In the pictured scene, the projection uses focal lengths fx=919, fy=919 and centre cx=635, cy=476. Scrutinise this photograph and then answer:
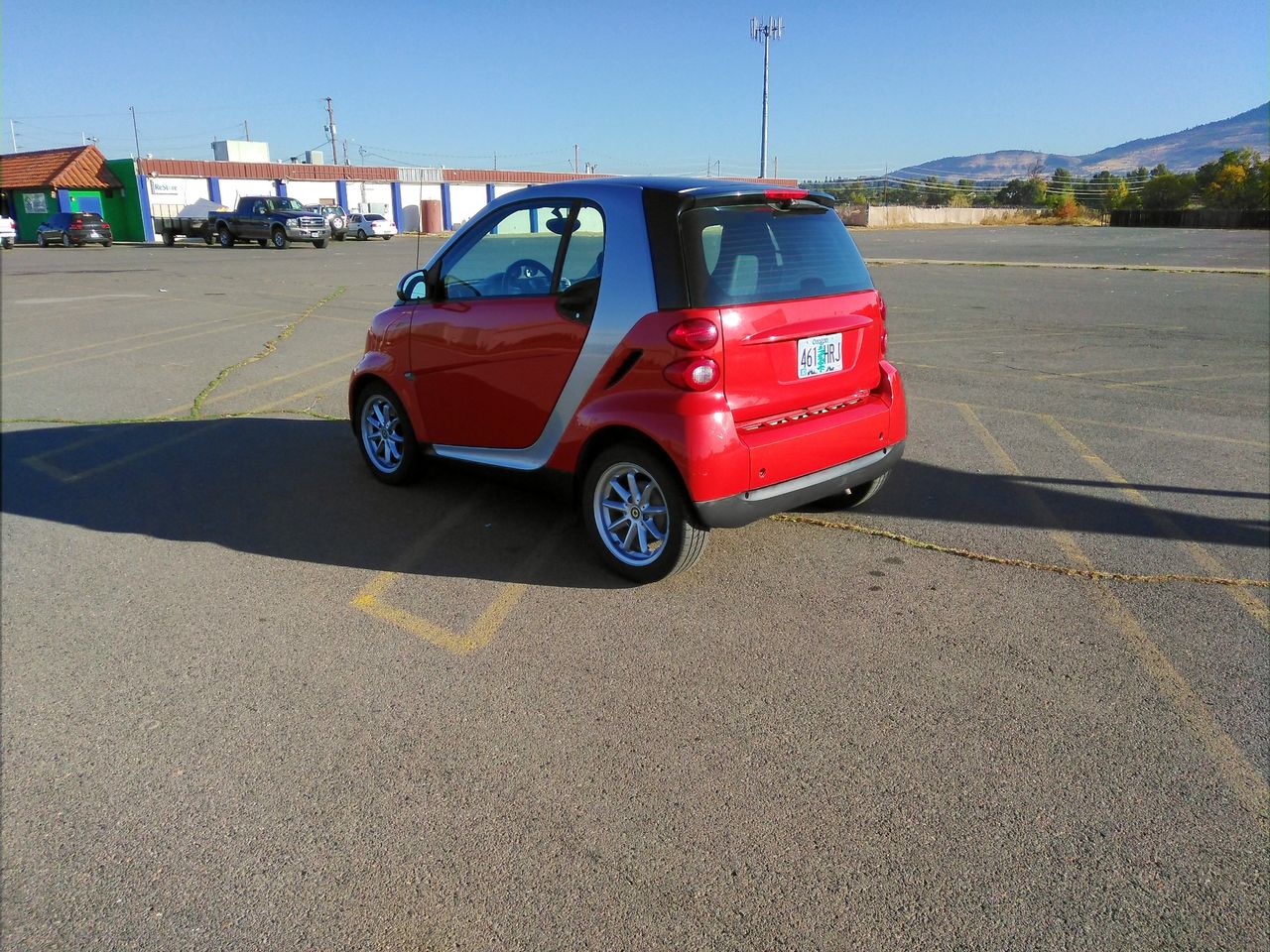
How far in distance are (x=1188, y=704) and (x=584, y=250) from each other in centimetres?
319

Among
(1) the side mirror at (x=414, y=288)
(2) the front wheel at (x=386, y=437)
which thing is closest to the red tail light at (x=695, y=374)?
(1) the side mirror at (x=414, y=288)

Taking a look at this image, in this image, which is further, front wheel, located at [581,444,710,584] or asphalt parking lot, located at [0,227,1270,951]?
front wheel, located at [581,444,710,584]

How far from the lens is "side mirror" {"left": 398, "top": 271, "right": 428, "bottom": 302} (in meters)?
5.40

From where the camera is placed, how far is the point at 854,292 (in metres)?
4.66

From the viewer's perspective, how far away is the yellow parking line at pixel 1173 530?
4273mm

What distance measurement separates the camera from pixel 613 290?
424cm

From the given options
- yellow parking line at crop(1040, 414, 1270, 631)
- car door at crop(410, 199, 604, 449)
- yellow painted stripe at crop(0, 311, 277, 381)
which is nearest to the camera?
yellow parking line at crop(1040, 414, 1270, 631)

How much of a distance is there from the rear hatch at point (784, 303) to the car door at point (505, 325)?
61cm

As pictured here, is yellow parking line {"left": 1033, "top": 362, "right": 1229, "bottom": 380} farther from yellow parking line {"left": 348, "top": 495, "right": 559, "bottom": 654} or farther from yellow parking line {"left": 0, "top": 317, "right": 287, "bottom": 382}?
yellow parking line {"left": 0, "top": 317, "right": 287, "bottom": 382}

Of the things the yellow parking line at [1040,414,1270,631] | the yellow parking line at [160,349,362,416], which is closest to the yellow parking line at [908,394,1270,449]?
the yellow parking line at [1040,414,1270,631]

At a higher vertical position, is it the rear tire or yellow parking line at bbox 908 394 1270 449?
the rear tire

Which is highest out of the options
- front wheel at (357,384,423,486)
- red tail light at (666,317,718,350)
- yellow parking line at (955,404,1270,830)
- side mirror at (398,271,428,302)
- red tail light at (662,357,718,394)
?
side mirror at (398,271,428,302)

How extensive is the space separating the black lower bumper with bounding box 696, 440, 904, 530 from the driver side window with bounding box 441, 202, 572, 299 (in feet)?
4.80

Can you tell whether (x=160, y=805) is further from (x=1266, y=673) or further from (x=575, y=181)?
(x=1266, y=673)
